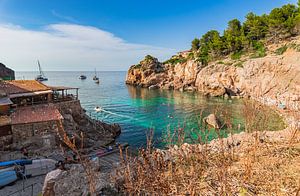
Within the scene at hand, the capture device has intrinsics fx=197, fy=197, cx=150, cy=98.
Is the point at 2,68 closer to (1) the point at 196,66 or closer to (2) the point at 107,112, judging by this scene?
(2) the point at 107,112

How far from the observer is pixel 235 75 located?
46469 mm

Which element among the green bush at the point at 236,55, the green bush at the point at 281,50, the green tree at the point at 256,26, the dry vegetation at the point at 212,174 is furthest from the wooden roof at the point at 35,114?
the green tree at the point at 256,26

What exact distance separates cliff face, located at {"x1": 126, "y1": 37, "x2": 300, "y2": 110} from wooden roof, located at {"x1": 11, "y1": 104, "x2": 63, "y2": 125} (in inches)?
841

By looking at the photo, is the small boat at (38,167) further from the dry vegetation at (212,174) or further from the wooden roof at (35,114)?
the dry vegetation at (212,174)

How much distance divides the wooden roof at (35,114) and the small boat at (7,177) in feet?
21.1

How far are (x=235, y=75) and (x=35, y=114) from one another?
42.1m

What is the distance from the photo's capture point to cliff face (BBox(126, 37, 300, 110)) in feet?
116

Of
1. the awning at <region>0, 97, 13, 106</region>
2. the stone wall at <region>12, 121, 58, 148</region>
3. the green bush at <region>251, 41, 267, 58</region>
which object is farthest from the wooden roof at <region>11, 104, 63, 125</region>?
the green bush at <region>251, 41, 267, 58</region>

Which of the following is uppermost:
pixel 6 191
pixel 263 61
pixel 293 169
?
pixel 263 61

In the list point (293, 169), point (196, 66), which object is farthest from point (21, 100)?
point (196, 66)

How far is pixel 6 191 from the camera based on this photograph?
10.8 m

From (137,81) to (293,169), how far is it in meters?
72.5

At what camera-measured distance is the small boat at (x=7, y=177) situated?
11172 millimetres

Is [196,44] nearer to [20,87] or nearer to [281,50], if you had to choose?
[281,50]
